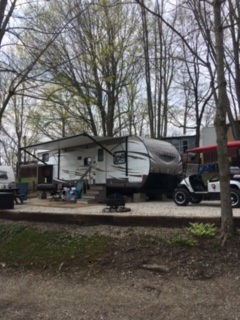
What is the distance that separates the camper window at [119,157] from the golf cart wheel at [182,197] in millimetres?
4134

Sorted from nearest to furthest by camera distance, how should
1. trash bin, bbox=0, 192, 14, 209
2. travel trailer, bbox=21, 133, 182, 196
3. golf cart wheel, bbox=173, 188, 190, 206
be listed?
trash bin, bbox=0, 192, 14, 209, golf cart wheel, bbox=173, 188, 190, 206, travel trailer, bbox=21, 133, 182, 196

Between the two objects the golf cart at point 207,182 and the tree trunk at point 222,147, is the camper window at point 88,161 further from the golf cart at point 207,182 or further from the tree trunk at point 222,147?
the tree trunk at point 222,147

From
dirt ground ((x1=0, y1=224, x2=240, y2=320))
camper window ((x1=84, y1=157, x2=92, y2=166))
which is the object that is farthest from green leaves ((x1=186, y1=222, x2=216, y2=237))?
camper window ((x1=84, y1=157, x2=92, y2=166))

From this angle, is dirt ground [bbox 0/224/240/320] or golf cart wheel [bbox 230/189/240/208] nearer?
dirt ground [bbox 0/224/240/320]

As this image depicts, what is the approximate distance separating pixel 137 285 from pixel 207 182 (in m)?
8.54

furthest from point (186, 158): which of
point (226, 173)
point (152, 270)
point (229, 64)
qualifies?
point (152, 270)

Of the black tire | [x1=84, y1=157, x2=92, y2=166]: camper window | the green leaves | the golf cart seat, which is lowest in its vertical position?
the green leaves

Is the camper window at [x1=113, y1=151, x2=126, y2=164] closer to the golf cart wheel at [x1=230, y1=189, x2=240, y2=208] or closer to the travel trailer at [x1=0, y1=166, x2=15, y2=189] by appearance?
the golf cart wheel at [x1=230, y1=189, x2=240, y2=208]

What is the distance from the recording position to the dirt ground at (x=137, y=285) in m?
5.03

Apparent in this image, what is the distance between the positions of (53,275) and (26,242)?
2.04m

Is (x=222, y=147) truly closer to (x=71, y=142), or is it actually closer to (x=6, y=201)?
(x=6, y=201)

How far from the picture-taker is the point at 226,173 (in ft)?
23.2

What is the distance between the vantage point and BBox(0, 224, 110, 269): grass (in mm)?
7164

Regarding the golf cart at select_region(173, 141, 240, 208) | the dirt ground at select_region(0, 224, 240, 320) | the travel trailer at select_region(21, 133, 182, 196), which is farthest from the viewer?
the travel trailer at select_region(21, 133, 182, 196)
